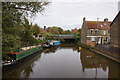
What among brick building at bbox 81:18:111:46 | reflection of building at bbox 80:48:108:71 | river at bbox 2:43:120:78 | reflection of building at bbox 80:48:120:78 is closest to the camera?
river at bbox 2:43:120:78

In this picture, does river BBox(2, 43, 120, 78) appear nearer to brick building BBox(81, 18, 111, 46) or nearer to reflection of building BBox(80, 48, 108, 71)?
reflection of building BBox(80, 48, 108, 71)

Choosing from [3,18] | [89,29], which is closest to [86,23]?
[89,29]

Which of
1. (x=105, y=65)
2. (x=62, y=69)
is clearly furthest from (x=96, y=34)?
(x=62, y=69)

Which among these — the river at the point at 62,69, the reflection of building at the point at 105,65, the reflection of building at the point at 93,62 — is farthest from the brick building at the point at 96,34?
the river at the point at 62,69

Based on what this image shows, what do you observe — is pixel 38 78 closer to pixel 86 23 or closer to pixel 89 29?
pixel 89 29

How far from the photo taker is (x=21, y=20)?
5.34 meters

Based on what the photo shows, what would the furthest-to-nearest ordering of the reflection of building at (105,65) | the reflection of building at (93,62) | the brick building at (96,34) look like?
the brick building at (96,34)
the reflection of building at (93,62)
the reflection of building at (105,65)

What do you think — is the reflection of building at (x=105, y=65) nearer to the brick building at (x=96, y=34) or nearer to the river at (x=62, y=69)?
the river at (x=62, y=69)

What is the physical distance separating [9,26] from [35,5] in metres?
1.93

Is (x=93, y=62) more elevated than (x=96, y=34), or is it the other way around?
(x=96, y=34)

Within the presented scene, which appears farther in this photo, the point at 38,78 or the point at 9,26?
the point at 38,78

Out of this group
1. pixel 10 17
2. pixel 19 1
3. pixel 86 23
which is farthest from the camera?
pixel 86 23

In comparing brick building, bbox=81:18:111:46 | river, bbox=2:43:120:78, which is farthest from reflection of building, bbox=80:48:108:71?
brick building, bbox=81:18:111:46

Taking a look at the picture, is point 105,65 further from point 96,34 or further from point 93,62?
point 96,34
